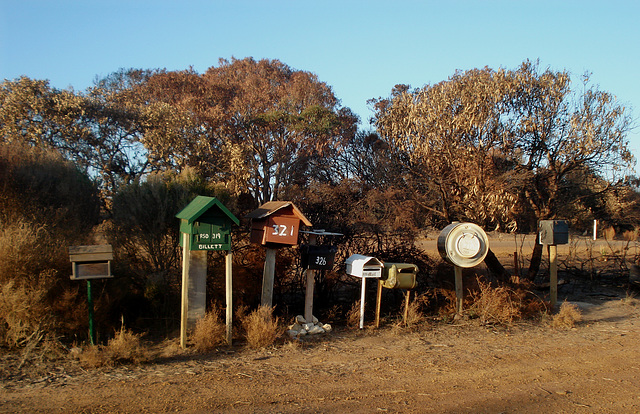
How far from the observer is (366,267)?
8.86m

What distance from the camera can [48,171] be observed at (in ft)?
30.9

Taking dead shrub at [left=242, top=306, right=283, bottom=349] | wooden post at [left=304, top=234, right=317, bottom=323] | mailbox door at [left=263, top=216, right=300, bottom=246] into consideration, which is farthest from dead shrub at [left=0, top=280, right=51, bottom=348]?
wooden post at [left=304, top=234, right=317, bottom=323]

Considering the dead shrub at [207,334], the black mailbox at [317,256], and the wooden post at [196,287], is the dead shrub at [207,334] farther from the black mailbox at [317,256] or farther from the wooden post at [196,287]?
the black mailbox at [317,256]

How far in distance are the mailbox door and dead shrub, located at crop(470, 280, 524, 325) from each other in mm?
3931

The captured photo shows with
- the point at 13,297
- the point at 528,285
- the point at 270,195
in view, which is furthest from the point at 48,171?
the point at 270,195

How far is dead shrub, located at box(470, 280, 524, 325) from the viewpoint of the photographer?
382 inches

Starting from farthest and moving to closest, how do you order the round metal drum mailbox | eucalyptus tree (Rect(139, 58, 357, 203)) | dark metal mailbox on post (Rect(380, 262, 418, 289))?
eucalyptus tree (Rect(139, 58, 357, 203)) < the round metal drum mailbox < dark metal mailbox on post (Rect(380, 262, 418, 289))

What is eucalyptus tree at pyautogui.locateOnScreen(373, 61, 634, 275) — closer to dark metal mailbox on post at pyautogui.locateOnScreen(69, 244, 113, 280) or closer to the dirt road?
the dirt road

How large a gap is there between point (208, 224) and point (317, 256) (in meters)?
1.97

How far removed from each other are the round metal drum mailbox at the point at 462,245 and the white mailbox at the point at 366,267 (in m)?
1.58

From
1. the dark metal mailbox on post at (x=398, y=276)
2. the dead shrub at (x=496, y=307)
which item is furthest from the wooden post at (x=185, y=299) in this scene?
the dead shrub at (x=496, y=307)

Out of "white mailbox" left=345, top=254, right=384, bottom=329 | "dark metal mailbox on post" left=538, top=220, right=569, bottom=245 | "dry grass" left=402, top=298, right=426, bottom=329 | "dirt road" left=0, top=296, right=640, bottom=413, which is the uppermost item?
"dark metal mailbox on post" left=538, top=220, right=569, bottom=245

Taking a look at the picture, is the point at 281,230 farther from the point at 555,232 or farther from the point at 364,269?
the point at 555,232

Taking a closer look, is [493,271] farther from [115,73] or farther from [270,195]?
[115,73]
